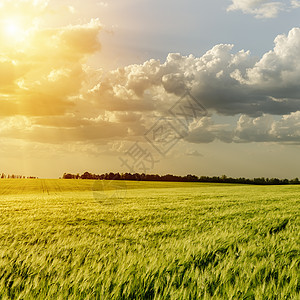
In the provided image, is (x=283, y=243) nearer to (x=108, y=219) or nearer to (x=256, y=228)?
(x=256, y=228)

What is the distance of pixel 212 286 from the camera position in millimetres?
3566

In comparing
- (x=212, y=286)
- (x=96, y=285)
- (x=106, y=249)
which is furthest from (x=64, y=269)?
(x=212, y=286)

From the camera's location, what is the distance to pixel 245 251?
5211 millimetres

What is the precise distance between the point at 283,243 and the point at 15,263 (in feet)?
16.0

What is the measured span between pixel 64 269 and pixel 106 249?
4.28 feet

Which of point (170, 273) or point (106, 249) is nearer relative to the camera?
point (170, 273)

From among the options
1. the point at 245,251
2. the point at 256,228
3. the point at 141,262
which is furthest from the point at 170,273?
the point at 256,228

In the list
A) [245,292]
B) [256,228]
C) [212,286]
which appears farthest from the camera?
[256,228]

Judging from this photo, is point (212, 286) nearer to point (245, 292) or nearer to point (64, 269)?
point (245, 292)

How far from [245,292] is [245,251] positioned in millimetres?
1974

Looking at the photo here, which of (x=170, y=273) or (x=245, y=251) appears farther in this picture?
(x=245, y=251)

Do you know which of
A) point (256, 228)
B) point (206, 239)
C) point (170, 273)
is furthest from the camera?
point (256, 228)

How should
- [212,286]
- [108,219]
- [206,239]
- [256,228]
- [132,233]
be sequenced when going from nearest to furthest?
[212,286]
[206,239]
[132,233]
[256,228]
[108,219]

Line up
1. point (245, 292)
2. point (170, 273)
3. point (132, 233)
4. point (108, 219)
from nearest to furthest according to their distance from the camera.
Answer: point (245, 292) < point (170, 273) < point (132, 233) < point (108, 219)
